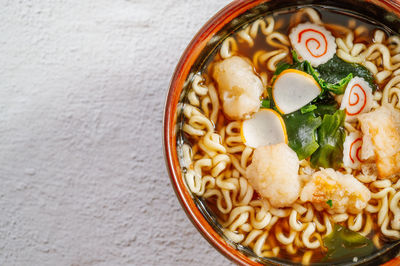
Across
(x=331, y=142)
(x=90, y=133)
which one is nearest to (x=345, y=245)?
(x=331, y=142)

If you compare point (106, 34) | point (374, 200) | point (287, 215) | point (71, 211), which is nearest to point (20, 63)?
point (106, 34)

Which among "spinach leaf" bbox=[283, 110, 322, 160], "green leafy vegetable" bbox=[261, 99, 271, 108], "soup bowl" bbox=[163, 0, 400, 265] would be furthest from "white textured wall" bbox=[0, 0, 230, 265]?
"spinach leaf" bbox=[283, 110, 322, 160]

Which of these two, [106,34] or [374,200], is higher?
[106,34]

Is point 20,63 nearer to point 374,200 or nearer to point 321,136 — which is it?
point 321,136

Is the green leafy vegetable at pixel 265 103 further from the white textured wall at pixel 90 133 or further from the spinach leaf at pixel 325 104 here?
the white textured wall at pixel 90 133

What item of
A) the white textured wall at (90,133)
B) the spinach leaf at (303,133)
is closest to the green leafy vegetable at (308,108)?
the spinach leaf at (303,133)

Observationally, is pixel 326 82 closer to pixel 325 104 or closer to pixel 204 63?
pixel 325 104
